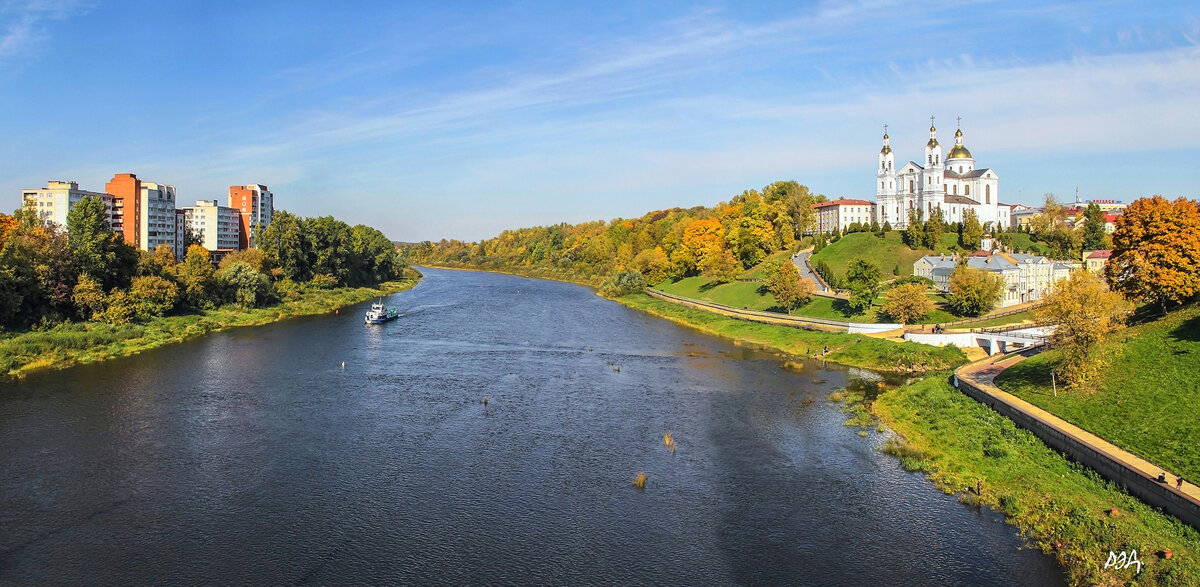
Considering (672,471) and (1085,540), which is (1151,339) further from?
(672,471)

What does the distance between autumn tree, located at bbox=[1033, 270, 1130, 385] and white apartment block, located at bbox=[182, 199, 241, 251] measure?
9917 cm

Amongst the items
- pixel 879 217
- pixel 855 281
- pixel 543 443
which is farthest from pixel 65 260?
pixel 879 217

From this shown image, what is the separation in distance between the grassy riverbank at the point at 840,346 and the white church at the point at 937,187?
46.1 metres

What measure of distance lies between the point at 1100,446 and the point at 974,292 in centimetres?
2970

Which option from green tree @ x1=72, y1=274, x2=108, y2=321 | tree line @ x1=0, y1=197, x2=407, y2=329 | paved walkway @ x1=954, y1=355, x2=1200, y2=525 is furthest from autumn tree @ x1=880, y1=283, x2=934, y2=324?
green tree @ x1=72, y1=274, x2=108, y2=321

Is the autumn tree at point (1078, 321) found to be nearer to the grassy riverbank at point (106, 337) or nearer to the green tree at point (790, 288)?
the green tree at point (790, 288)

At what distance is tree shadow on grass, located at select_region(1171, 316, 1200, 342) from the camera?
30391 millimetres

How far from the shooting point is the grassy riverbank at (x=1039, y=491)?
719 inches

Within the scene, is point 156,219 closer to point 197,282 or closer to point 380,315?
point 197,282

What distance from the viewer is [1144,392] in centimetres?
2731

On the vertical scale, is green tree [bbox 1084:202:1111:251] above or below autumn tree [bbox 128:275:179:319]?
above

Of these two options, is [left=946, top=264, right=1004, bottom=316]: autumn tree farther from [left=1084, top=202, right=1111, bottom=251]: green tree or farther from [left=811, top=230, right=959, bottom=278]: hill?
[left=1084, top=202, right=1111, bottom=251]: green tree

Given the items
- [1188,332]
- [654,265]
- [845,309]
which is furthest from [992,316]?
[654,265]

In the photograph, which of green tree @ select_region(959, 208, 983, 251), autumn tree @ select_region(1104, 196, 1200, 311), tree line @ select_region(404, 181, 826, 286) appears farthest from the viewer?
tree line @ select_region(404, 181, 826, 286)
